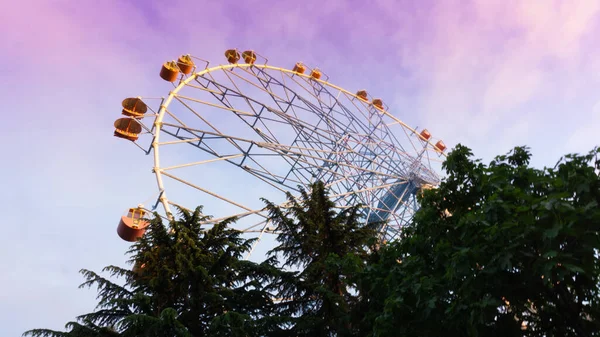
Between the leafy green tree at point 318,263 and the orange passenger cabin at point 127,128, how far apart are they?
817cm

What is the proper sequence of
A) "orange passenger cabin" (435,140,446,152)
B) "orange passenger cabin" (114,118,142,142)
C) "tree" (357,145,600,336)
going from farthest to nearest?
1. "orange passenger cabin" (435,140,446,152)
2. "orange passenger cabin" (114,118,142,142)
3. "tree" (357,145,600,336)

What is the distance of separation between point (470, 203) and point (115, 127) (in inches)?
526

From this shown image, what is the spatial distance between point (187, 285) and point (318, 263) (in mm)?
2754

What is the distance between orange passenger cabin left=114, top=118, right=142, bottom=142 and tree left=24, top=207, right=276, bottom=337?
7565 mm

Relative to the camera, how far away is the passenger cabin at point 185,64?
71.5 ft

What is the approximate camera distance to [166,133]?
1903 centimetres

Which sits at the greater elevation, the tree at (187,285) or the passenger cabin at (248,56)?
the passenger cabin at (248,56)

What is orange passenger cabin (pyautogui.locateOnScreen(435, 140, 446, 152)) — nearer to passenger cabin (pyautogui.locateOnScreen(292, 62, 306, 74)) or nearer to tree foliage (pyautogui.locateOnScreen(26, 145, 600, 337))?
passenger cabin (pyautogui.locateOnScreen(292, 62, 306, 74))

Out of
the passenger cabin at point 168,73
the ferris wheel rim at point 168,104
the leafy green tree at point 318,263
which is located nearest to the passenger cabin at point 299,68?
the ferris wheel rim at point 168,104

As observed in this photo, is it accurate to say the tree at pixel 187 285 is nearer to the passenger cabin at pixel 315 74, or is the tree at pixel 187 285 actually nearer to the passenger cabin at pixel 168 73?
the passenger cabin at pixel 168 73

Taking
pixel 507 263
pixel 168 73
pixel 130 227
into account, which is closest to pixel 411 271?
pixel 507 263

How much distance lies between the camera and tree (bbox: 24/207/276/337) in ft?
33.4

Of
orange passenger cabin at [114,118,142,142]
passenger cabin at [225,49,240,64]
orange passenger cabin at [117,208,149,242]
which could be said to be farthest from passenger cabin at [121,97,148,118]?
passenger cabin at [225,49,240,64]

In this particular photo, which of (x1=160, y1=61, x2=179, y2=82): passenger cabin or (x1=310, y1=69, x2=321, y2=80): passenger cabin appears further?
(x1=310, y1=69, x2=321, y2=80): passenger cabin
